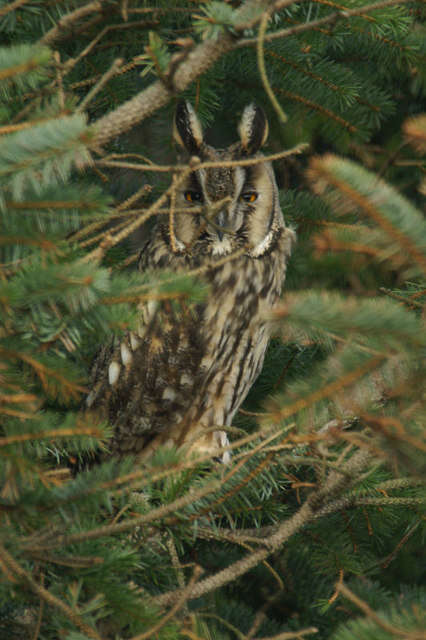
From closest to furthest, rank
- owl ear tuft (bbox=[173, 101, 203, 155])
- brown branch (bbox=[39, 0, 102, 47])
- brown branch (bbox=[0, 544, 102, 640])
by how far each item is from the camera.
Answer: brown branch (bbox=[0, 544, 102, 640]) → brown branch (bbox=[39, 0, 102, 47]) → owl ear tuft (bbox=[173, 101, 203, 155])

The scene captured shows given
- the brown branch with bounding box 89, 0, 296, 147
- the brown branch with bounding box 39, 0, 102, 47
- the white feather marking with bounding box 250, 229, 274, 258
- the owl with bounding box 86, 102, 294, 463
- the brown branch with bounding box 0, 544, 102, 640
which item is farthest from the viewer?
the white feather marking with bounding box 250, 229, 274, 258

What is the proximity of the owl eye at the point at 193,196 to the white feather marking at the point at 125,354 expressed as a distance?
1.48 ft

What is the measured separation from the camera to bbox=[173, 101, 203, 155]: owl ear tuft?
195 centimetres

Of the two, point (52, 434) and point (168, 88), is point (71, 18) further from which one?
point (52, 434)

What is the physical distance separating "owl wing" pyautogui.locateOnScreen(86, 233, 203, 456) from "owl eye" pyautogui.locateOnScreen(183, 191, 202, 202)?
202 mm

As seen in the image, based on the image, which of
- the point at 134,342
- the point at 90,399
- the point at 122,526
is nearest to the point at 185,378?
the point at 134,342

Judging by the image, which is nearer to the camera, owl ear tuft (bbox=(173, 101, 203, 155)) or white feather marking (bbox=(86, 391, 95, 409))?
owl ear tuft (bbox=(173, 101, 203, 155))

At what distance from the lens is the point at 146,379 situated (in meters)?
2.12

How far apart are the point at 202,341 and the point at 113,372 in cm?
27

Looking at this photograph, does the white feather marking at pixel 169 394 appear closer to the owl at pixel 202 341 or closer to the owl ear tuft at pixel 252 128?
the owl at pixel 202 341

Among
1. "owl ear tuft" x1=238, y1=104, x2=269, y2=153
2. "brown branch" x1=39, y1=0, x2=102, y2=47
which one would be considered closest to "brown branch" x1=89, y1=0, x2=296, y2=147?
"brown branch" x1=39, y1=0, x2=102, y2=47

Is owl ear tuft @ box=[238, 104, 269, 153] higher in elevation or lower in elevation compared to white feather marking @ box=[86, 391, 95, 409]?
higher

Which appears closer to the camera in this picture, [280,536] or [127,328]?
[127,328]

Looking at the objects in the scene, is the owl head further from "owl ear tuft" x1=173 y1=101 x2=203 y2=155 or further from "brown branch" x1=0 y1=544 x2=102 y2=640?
"brown branch" x1=0 y1=544 x2=102 y2=640
